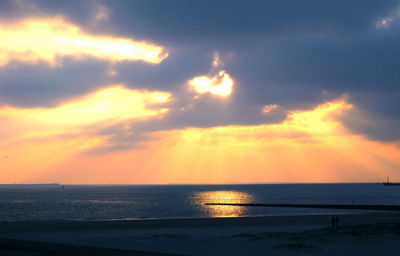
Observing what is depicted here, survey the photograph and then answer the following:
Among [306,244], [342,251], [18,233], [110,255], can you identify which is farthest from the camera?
[18,233]

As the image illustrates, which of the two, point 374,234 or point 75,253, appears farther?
point 374,234

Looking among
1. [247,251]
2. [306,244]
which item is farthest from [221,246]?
[306,244]

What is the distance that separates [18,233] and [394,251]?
38609 millimetres

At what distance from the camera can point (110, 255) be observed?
95.3ft

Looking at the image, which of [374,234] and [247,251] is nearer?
[247,251]

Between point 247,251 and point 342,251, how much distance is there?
21.9 feet

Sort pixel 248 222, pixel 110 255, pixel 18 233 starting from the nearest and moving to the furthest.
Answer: pixel 110 255 → pixel 18 233 → pixel 248 222

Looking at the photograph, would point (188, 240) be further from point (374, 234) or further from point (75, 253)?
point (374, 234)

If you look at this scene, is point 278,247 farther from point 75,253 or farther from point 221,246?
point 75,253

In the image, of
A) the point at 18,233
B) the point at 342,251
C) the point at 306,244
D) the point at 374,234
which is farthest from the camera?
the point at 18,233

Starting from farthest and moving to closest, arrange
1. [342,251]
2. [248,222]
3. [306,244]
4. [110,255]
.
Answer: [248,222]
[306,244]
[342,251]
[110,255]

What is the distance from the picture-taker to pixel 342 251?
31125mm

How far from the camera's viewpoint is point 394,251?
3047 cm

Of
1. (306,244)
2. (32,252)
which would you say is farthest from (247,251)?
(32,252)
